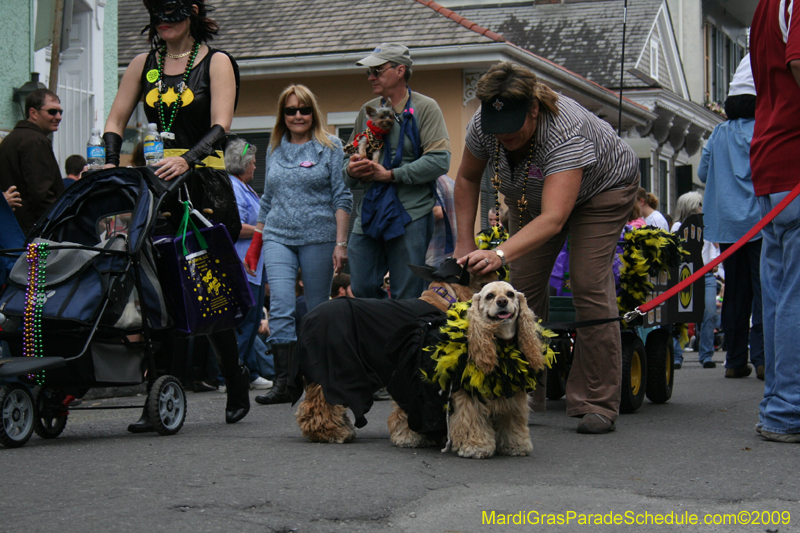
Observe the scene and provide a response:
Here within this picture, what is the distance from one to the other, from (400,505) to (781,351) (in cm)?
238

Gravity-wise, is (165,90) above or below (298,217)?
above

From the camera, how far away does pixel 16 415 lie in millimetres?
4785

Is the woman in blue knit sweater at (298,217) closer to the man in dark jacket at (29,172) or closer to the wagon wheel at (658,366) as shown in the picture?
the man in dark jacket at (29,172)

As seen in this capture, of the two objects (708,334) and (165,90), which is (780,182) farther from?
(708,334)

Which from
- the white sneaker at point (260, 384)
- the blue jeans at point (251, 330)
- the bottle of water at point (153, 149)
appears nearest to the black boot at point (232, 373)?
the bottle of water at point (153, 149)

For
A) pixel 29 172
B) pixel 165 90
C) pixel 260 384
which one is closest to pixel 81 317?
pixel 165 90

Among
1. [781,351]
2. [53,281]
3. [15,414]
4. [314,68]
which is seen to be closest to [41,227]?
[53,281]

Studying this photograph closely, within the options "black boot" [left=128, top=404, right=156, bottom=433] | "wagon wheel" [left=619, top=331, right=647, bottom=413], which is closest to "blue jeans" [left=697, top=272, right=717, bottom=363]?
"wagon wheel" [left=619, top=331, right=647, bottom=413]

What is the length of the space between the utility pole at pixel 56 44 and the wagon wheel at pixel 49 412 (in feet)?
17.5

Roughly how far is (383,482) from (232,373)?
6.80ft

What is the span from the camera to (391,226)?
6.57 meters

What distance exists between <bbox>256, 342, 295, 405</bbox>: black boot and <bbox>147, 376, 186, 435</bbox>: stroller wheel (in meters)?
1.60

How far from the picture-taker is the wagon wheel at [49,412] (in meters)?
5.00

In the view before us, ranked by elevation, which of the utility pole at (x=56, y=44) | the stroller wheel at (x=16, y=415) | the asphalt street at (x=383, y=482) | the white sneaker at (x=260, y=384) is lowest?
the white sneaker at (x=260, y=384)
